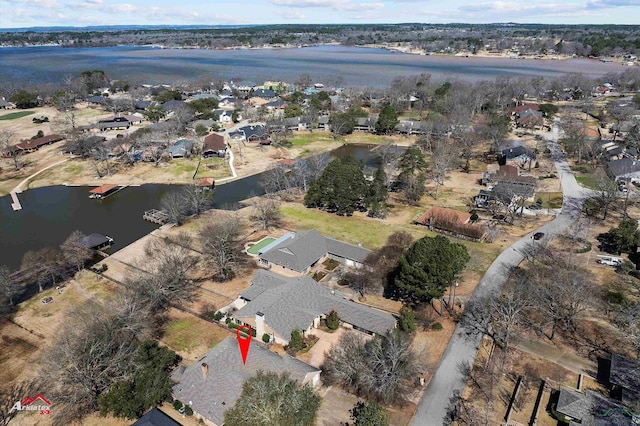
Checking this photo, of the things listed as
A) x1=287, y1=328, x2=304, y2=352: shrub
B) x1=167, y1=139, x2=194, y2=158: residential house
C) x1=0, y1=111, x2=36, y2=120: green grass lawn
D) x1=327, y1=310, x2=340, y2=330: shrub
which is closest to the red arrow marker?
x1=287, y1=328, x2=304, y2=352: shrub

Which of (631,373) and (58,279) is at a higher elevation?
(631,373)

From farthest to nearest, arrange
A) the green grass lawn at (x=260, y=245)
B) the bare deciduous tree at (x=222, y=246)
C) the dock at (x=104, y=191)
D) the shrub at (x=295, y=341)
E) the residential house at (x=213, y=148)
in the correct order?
the residential house at (x=213, y=148)
the dock at (x=104, y=191)
the green grass lawn at (x=260, y=245)
the bare deciduous tree at (x=222, y=246)
the shrub at (x=295, y=341)

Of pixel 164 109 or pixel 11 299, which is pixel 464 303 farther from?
pixel 164 109

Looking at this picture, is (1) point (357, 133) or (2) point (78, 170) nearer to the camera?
(2) point (78, 170)

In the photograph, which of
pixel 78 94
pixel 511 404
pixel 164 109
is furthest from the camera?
pixel 78 94

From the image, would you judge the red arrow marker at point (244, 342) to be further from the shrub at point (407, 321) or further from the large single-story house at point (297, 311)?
the shrub at point (407, 321)

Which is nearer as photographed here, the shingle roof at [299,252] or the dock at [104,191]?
the shingle roof at [299,252]

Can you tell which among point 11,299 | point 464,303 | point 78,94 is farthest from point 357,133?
point 78,94

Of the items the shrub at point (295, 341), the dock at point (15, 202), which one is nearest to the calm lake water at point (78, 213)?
the dock at point (15, 202)
